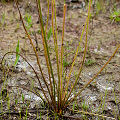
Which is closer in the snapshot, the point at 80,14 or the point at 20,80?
the point at 20,80

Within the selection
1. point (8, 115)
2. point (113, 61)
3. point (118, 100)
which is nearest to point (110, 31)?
point (113, 61)

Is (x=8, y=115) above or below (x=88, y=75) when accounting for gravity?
below

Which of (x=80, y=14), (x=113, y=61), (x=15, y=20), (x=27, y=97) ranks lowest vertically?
(x=27, y=97)

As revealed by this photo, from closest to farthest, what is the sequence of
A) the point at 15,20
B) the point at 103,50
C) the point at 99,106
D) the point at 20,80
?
the point at 99,106
the point at 20,80
the point at 103,50
the point at 15,20

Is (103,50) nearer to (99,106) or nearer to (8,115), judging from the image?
(99,106)

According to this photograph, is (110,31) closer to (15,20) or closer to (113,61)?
(113,61)

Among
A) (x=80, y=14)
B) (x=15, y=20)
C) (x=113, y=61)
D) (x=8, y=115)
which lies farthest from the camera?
(x=80, y=14)

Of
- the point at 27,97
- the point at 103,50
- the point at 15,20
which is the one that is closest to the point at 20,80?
the point at 27,97

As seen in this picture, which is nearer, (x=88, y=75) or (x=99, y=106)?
(x=99, y=106)

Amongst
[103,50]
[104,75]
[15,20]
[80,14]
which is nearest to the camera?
[104,75]
